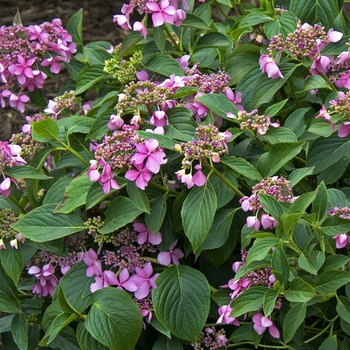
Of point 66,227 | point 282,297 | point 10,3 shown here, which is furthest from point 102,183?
point 10,3

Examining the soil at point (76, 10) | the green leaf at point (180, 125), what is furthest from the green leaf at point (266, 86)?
the soil at point (76, 10)

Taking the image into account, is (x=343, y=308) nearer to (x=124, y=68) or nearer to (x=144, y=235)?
(x=144, y=235)

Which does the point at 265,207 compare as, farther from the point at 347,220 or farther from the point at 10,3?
the point at 10,3

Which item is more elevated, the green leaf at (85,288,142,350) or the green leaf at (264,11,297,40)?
the green leaf at (264,11,297,40)

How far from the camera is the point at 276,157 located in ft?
6.10

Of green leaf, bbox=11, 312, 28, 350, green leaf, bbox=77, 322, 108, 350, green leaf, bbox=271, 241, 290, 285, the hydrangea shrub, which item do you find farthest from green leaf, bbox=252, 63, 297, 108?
green leaf, bbox=11, 312, 28, 350

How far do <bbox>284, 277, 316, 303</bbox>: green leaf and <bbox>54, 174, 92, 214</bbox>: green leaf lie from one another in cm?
59

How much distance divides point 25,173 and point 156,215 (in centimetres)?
41

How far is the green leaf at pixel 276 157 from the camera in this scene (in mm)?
1839

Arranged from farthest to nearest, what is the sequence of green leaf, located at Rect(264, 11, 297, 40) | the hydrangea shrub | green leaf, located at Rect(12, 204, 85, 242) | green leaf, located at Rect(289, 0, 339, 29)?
green leaf, located at Rect(289, 0, 339, 29) < green leaf, located at Rect(264, 11, 297, 40) < green leaf, located at Rect(12, 204, 85, 242) < the hydrangea shrub

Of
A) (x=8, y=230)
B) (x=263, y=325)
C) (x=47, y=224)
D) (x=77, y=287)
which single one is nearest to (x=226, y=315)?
(x=263, y=325)

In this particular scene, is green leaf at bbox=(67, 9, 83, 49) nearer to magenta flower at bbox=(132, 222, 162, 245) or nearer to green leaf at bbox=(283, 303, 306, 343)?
magenta flower at bbox=(132, 222, 162, 245)

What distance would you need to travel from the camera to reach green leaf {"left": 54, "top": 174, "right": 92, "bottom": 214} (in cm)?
193

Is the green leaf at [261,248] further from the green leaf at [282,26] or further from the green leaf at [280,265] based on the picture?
the green leaf at [282,26]
